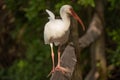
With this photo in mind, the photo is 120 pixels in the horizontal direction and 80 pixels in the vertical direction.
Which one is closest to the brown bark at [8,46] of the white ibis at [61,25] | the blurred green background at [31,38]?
the blurred green background at [31,38]

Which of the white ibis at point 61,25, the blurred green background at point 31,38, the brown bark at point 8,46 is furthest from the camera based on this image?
the brown bark at point 8,46

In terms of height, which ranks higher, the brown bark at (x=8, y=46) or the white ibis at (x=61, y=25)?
the white ibis at (x=61, y=25)

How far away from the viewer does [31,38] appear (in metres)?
8.20

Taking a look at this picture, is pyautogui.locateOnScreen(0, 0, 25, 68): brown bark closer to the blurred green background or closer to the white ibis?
the blurred green background

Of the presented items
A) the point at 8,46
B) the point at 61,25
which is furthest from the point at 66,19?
the point at 8,46

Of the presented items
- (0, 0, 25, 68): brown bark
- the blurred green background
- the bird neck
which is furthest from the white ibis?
(0, 0, 25, 68): brown bark

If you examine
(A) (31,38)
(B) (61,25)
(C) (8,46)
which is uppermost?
(B) (61,25)

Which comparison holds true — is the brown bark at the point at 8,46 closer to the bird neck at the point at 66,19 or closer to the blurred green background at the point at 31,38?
the blurred green background at the point at 31,38

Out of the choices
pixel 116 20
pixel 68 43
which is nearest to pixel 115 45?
pixel 116 20

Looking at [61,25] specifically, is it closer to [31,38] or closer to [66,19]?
[66,19]

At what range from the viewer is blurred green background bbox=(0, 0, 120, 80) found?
6.65 m

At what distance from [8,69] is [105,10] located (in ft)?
8.43

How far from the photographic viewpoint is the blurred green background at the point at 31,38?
6652 millimetres

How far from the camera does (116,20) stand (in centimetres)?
728
